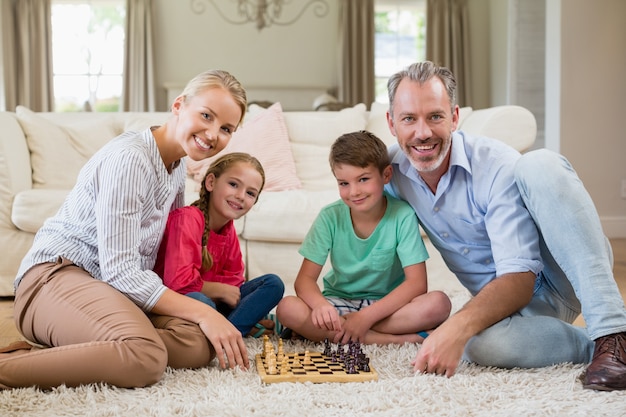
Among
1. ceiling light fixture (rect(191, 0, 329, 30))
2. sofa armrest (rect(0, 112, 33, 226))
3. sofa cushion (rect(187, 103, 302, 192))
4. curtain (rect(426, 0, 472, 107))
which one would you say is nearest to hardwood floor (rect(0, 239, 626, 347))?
sofa armrest (rect(0, 112, 33, 226))

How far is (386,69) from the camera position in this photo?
8.00 metres

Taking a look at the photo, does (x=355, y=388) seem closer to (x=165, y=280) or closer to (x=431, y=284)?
(x=165, y=280)

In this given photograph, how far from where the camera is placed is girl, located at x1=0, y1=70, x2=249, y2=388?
59.9 inches

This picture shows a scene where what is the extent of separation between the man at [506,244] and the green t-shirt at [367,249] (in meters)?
0.07

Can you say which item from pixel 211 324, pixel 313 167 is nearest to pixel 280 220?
pixel 313 167

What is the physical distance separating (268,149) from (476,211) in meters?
1.89

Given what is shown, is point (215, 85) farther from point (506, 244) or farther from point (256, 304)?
point (506, 244)

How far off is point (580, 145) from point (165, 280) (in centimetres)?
387

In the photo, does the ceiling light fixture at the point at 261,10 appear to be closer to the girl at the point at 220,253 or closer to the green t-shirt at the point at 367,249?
the girl at the point at 220,253

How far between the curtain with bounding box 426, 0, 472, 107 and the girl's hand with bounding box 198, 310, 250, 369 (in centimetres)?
639

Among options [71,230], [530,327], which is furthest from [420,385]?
[71,230]

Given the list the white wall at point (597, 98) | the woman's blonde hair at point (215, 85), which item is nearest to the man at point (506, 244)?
the woman's blonde hair at point (215, 85)

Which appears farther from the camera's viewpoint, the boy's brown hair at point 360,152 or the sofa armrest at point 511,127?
the sofa armrest at point 511,127

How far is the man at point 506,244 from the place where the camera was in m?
1.59
